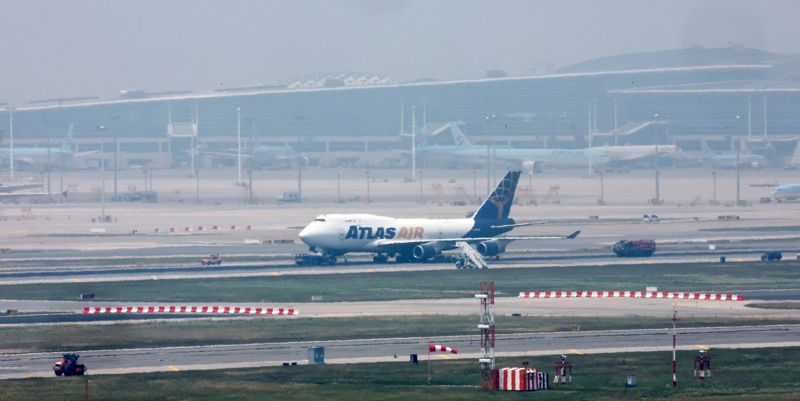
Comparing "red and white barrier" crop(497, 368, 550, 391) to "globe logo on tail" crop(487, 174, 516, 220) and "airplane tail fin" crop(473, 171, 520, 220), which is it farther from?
"globe logo on tail" crop(487, 174, 516, 220)

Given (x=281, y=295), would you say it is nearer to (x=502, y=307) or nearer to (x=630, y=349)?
(x=502, y=307)

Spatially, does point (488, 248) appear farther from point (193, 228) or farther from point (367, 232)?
point (193, 228)

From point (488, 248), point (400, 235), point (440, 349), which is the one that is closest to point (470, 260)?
point (488, 248)

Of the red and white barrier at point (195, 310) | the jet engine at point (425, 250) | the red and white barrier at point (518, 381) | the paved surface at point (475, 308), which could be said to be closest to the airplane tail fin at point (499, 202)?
the jet engine at point (425, 250)

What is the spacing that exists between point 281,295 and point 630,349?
97.4 ft

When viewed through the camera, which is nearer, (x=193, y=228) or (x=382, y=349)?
(x=382, y=349)

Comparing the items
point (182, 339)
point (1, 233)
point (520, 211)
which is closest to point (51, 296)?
point (182, 339)

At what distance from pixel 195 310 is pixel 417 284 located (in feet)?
62.9

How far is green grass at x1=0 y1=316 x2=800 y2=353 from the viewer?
6238cm

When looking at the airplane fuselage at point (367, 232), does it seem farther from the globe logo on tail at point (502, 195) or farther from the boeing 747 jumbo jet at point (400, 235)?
the globe logo on tail at point (502, 195)

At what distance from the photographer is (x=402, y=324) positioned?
67562mm

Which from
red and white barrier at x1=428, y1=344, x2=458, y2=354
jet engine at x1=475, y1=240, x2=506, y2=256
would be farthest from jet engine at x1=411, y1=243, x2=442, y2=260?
red and white barrier at x1=428, y1=344, x2=458, y2=354

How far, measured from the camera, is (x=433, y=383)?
50.1 meters

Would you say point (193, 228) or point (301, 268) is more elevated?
point (193, 228)
